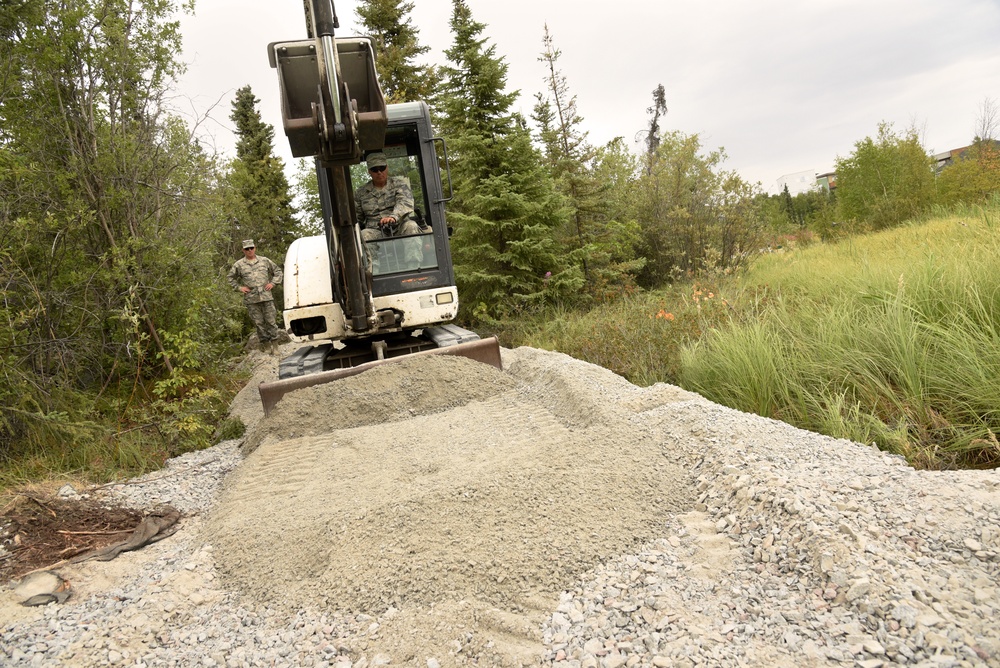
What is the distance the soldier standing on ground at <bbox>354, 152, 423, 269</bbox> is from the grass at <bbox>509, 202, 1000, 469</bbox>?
246 centimetres

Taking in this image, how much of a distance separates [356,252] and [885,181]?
18730 millimetres

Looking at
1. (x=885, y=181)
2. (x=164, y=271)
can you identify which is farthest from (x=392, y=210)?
(x=885, y=181)

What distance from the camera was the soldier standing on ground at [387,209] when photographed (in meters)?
6.28

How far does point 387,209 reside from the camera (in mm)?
6336

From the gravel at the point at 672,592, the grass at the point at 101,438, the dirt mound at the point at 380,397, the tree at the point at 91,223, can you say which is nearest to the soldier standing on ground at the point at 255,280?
the tree at the point at 91,223

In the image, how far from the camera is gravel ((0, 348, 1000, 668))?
210 cm

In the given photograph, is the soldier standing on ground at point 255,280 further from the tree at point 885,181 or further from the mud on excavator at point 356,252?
the tree at point 885,181

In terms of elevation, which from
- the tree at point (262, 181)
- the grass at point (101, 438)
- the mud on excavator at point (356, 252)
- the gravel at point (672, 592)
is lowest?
the gravel at point (672, 592)

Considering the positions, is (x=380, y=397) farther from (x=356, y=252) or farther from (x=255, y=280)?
(x=255, y=280)

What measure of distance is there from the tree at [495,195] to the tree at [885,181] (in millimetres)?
7746

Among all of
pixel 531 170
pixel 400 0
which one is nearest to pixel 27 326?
pixel 531 170

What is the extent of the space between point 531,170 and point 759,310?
18.6 feet

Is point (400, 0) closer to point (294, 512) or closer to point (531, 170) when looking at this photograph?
point (531, 170)

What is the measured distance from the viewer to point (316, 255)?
6.53 m
